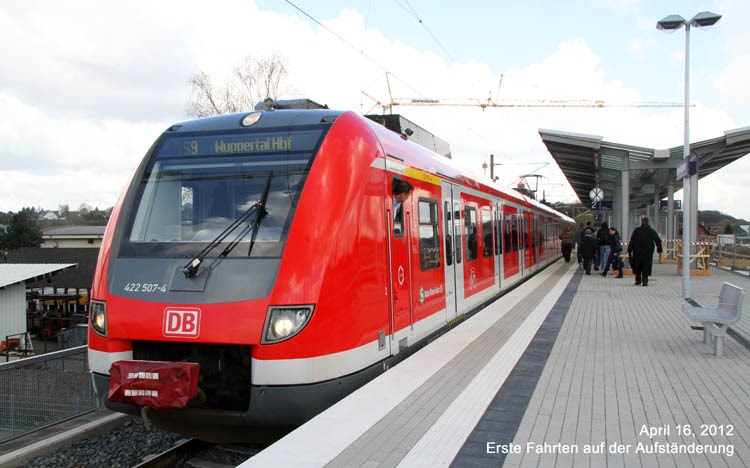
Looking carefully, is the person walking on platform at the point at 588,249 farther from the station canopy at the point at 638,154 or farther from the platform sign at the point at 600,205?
the platform sign at the point at 600,205

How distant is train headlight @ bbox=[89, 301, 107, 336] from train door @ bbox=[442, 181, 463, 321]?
4.67 meters

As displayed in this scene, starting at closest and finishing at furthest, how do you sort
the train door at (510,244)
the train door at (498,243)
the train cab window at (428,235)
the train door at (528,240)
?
1. the train cab window at (428,235)
2. the train door at (498,243)
3. the train door at (510,244)
4. the train door at (528,240)

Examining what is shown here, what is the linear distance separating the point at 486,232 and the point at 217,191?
737 centimetres

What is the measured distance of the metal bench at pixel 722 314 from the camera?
7.15 metres

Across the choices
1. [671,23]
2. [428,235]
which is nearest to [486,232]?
[428,235]

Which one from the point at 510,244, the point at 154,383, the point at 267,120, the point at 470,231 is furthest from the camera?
the point at 510,244

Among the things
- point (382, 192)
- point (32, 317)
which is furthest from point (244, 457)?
point (32, 317)

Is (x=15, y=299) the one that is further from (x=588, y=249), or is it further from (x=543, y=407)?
(x=543, y=407)

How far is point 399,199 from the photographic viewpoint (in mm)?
6543

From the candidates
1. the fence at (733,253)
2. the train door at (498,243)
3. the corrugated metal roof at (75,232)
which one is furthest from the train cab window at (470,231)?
the corrugated metal roof at (75,232)

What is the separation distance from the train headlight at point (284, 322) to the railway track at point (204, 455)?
1.54 meters

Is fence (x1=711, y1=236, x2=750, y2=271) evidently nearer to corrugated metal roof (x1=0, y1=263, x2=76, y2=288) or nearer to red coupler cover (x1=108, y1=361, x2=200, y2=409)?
red coupler cover (x1=108, y1=361, x2=200, y2=409)

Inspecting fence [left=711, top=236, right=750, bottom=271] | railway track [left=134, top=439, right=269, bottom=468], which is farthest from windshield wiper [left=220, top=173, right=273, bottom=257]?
fence [left=711, top=236, right=750, bottom=271]

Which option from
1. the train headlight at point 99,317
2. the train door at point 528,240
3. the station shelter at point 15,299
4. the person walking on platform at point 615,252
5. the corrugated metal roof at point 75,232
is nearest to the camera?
the train headlight at point 99,317
